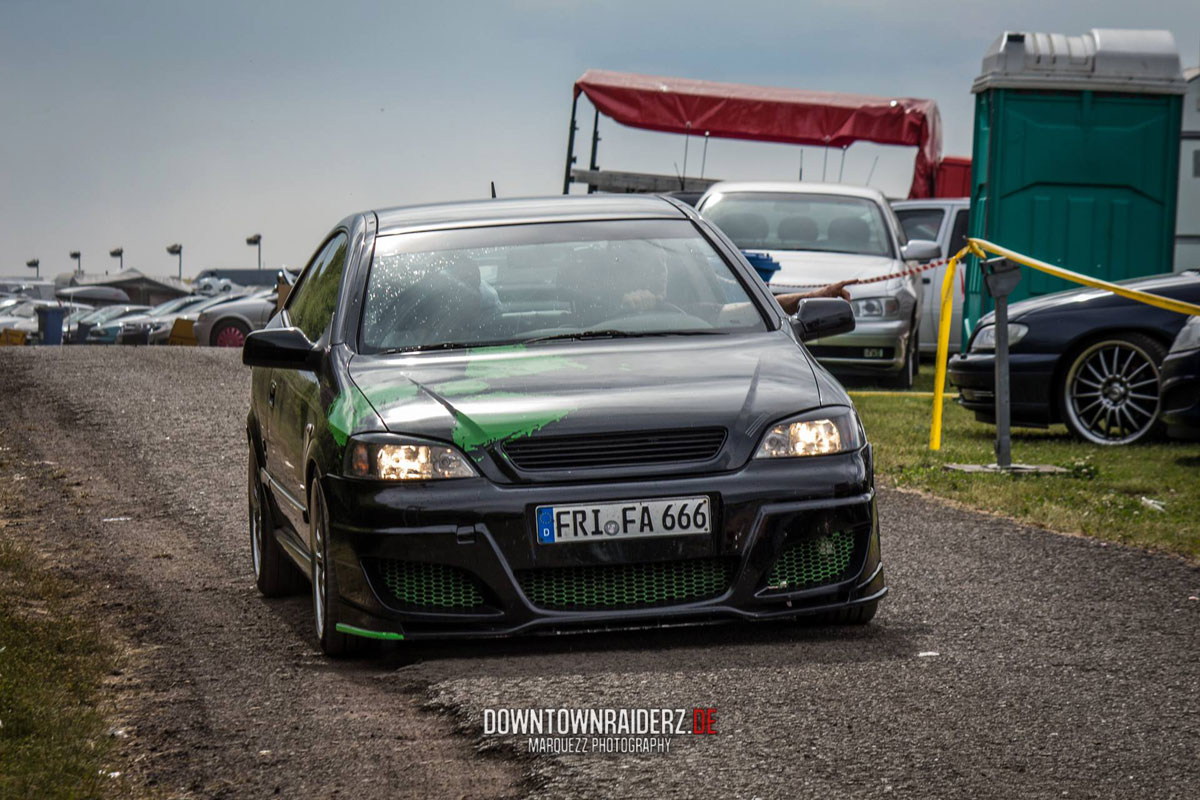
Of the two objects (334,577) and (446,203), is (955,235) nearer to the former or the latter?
(446,203)

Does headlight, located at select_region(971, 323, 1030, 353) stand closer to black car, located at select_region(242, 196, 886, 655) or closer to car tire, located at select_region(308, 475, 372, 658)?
black car, located at select_region(242, 196, 886, 655)

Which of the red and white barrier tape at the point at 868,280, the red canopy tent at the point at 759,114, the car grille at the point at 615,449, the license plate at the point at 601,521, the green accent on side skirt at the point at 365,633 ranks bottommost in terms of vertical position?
the green accent on side skirt at the point at 365,633

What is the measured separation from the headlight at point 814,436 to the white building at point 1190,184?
40.1 feet

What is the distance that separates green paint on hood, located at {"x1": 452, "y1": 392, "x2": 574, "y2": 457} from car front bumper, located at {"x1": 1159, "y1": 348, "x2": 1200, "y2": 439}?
633cm

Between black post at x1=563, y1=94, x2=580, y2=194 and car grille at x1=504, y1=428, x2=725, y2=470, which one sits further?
black post at x1=563, y1=94, x2=580, y2=194

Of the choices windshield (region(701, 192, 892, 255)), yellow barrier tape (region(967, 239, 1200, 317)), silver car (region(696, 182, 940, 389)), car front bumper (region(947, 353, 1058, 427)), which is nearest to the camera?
yellow barrier tape (region(967, 239, 1200, 317))

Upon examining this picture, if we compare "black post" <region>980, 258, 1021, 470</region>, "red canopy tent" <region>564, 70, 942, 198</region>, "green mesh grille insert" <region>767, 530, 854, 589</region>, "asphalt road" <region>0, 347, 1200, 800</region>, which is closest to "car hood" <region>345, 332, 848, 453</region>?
"green mesh grille insert" <region>767, 530, 854, 589</region>

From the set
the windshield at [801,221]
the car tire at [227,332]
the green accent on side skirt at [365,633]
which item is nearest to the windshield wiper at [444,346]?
the green accent on side skirt at [365,633]

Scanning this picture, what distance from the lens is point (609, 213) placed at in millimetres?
7016

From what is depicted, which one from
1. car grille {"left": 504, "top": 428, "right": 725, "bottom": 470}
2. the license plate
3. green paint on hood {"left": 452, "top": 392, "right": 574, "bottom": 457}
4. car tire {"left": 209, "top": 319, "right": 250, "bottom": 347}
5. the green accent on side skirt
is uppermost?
green paint on hood {"left": 452, "top": 392, "right": 574, "bottom": 457}

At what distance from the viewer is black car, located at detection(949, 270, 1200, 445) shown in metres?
12.4

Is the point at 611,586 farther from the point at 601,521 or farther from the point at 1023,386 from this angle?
the point at 1023,386

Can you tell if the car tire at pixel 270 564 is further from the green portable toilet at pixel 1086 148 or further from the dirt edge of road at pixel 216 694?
the green portable toilet at pixel 1086 148

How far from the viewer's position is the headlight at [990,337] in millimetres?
12797
